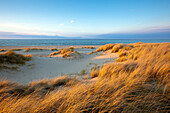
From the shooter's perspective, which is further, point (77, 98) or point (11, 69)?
point (11, 69)

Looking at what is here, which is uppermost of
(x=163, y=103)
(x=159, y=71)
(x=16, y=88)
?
(x=159, y=71)

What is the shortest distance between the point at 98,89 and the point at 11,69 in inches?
295

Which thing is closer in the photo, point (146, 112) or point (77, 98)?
point (146, 112)

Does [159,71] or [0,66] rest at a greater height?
[159,71]

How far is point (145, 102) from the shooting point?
1766 millimetres

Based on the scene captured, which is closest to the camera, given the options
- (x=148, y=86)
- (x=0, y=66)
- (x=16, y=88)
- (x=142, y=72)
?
(x=148, y=86)

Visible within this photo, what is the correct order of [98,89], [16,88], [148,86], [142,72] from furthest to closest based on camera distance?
[142,72], [16,88], [148,86], [98,89]

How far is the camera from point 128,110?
165 centimetres

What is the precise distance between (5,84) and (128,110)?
3737 millimetres

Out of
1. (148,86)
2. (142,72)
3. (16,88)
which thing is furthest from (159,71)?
(16,88)

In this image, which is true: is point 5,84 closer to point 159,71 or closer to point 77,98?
point 77,98

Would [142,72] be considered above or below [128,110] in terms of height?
above

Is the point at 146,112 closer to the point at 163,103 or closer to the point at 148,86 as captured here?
the point at 163,103

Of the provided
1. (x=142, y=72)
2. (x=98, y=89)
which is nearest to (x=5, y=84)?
(x=98, y=89)
